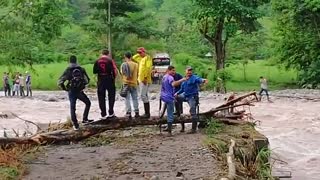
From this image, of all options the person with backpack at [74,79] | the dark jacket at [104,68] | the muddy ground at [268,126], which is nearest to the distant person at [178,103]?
the muddy ground at [268,126]

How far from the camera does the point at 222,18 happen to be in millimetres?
47375

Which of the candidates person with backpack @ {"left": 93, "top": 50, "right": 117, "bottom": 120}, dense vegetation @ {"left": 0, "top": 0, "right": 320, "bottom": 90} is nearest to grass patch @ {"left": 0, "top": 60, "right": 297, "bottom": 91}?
dense vegetation @ {"left": 0, "top": 0, "right": 320, "bottom": 90}

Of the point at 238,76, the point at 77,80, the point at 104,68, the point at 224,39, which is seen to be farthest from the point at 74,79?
the point at 238,76

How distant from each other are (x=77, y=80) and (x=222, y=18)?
113 ft

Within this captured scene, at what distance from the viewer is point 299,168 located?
18.0 m

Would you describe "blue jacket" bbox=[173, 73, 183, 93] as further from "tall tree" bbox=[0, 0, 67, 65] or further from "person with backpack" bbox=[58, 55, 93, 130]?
"tall tree" bbox=[0, 0, 67, 65]

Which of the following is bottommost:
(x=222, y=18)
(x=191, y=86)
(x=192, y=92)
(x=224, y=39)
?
(x=192, y=92)

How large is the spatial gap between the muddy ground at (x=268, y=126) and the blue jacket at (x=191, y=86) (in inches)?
48.6

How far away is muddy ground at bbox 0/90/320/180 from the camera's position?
1311 cm

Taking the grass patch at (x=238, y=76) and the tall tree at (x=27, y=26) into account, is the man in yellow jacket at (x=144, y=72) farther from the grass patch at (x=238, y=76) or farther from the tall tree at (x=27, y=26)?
the grass patch at (x=238, y=76)

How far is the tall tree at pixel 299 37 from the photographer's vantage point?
45531mm

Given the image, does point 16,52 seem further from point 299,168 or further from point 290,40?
point 290,40

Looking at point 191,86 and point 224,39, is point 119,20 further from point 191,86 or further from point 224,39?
point 191,86

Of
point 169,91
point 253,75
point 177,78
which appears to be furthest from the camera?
point 253,75
